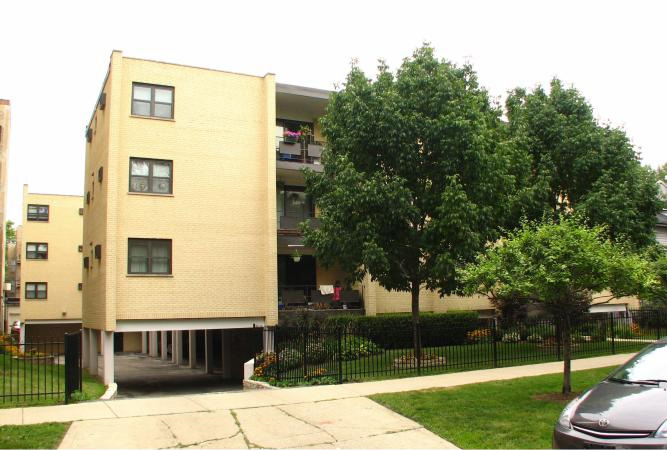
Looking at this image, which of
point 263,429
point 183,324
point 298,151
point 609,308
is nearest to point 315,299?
point 183,324

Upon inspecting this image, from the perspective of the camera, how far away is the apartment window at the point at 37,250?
1777 inches

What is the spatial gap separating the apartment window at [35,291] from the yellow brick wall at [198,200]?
2559 cm

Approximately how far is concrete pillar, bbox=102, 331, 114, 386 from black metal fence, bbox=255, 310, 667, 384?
4.94m

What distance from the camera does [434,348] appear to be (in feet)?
61.0

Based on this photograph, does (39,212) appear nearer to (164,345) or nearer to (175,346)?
(164,345)

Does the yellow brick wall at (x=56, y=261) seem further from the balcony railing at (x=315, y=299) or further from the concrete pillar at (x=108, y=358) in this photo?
the concrete pillar at (x=108, y=358)

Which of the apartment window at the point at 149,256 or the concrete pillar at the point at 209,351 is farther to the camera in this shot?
the concrete pillar at the point at 209,351

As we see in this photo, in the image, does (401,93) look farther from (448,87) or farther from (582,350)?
(582,350)

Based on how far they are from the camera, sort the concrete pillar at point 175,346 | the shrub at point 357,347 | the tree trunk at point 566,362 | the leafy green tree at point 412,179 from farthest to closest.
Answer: the concrete pillar at point 175,346, the shrub at point 357,347, the leafy green tree at point 412,179, the tree trunk at point 566,362

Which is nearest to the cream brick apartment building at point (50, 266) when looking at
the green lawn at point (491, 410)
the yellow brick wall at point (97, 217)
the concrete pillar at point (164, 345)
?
the concrete pillar at point (164, 345)

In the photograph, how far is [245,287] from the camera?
2103 centimetres

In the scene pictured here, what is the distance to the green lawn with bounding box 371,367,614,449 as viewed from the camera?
8.30 metres

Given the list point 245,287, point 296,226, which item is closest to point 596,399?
point 245,287

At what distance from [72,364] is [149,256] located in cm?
840
